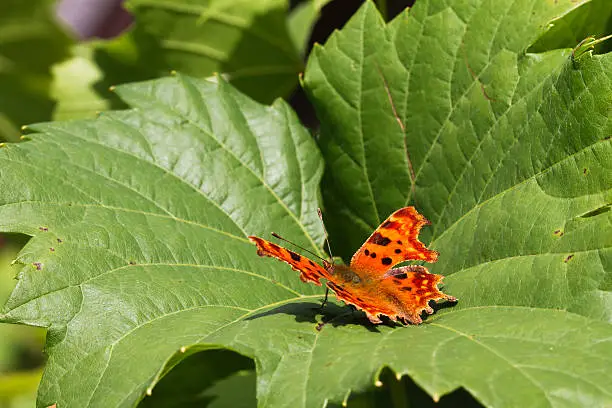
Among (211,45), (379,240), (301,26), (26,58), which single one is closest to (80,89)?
(211,45)

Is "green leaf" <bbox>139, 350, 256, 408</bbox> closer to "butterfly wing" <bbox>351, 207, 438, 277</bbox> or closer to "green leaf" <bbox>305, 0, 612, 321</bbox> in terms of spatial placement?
"green leaf" <bbox>305, 0, 612, 321</bbox>

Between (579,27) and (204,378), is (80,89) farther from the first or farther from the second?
(579,27)

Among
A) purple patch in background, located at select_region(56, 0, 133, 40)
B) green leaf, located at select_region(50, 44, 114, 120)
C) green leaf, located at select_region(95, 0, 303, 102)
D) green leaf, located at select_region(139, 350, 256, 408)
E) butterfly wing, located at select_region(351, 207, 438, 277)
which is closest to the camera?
butterfly wing, located at select_region(351, 207, 438, 277)

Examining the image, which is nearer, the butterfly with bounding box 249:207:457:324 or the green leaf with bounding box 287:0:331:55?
the butterfly with bounding box 249:207:457:324

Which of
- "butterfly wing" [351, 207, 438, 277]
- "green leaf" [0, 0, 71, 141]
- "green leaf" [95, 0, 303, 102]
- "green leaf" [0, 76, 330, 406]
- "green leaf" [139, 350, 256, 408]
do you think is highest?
"green leaf" [0, 0, 71, 141]

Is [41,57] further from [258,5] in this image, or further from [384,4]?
[384,4]

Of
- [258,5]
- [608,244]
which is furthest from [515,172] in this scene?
[258,5]

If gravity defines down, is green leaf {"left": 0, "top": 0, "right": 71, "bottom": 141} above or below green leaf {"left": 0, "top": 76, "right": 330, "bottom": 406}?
above

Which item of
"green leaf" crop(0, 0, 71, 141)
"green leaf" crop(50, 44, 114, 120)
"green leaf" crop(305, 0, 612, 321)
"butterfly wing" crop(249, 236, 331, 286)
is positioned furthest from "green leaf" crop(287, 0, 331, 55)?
"butterfly wing" crop(249, 236, 331, 286)
